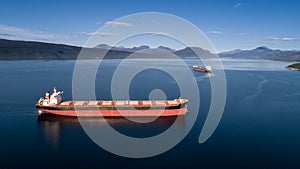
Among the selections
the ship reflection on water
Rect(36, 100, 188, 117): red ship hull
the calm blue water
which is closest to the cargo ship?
Rect(36, 100, 188, 117): red ship hull

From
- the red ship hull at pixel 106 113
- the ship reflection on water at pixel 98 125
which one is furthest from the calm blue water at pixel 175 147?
the red ship hull at pixel 106 113

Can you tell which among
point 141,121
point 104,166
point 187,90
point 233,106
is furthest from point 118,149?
point 187,90

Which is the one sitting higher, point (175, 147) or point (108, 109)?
point (108, 109)

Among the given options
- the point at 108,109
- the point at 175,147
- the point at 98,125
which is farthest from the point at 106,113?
the point at 175,147

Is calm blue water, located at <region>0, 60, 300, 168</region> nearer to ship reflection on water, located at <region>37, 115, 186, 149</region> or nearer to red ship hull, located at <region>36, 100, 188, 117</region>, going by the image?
ship reflection on water, located at <region>37, 115, 186, 149</region>

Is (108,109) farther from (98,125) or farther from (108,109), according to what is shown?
(98,125)

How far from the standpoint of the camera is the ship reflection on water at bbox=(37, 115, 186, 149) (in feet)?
58.4

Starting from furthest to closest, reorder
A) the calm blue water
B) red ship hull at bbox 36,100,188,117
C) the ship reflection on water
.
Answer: red ship hull at bbox 36,100,188,117 → the ship reflection on water → the calm blue water

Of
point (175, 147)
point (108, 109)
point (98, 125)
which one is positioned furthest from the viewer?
point (108, 109)

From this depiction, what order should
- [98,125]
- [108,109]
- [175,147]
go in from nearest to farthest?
[175,147] → [98,125] → [108,109]

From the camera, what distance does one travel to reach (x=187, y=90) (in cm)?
3597

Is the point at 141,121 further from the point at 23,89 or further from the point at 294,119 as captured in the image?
the point at 23,89

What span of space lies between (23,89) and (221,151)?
89.2 ft

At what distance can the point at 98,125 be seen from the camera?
20.0 meters
